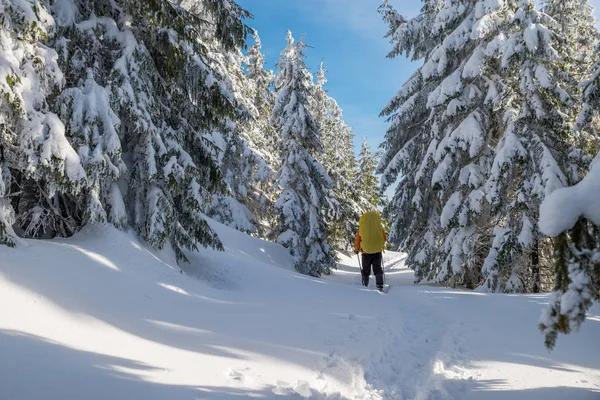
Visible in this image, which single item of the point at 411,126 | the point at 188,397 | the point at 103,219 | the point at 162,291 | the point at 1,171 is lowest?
the point at 188,397

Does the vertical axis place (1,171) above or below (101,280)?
above

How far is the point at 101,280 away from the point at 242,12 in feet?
21.0

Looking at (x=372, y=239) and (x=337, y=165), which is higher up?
(x=337, y=165)

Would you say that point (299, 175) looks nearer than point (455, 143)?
No

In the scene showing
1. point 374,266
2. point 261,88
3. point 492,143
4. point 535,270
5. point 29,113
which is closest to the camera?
point 29,113

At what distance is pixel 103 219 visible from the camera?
19.4 ft

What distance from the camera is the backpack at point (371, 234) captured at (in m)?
9.55

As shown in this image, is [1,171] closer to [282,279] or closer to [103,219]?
[103,219]

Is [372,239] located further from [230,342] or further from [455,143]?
[230,342]

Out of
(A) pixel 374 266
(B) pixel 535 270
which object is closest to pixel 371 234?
(A) pixel 374 266

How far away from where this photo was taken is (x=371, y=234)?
31.5ft

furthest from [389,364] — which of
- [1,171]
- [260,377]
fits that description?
[1,171]

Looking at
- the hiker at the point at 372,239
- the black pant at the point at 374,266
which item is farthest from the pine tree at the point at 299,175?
the hiker at the point at 372,239

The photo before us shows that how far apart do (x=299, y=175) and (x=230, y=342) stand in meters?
12.7
